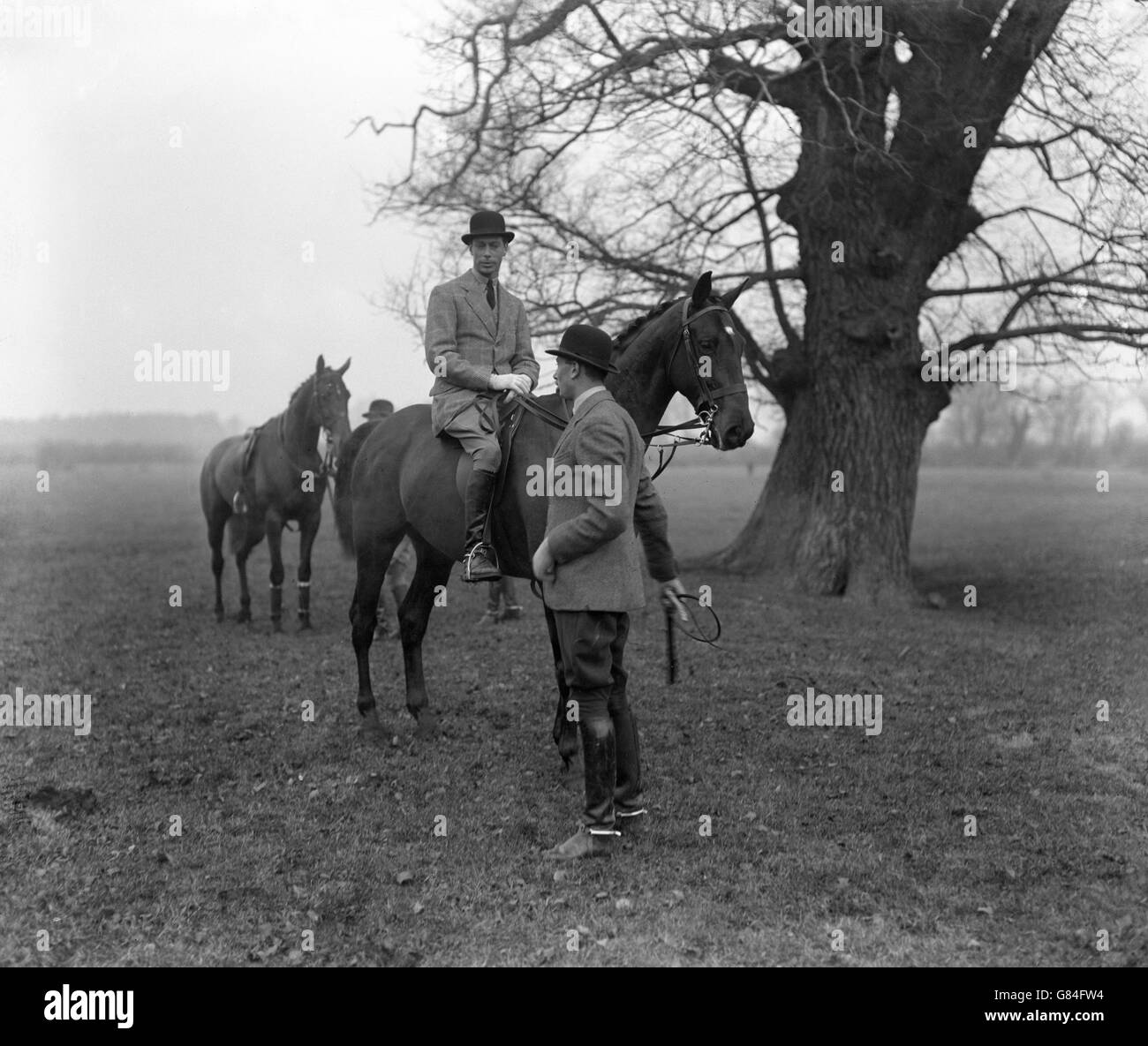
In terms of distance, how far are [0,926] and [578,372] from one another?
3720 mm

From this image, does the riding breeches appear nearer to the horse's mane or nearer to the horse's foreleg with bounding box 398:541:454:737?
the horse's mane

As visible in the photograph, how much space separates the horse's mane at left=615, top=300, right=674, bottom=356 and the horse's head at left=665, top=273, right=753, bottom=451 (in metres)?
0.26

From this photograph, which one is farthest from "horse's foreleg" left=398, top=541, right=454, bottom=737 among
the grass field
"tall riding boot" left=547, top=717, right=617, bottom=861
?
"tall riding boot" left=547, top=717, right=617, bottom=861

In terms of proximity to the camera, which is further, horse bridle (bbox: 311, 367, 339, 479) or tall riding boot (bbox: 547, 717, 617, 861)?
horse bridle (bbox: 311, 367, 339, 479)

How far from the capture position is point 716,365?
598 centimetres

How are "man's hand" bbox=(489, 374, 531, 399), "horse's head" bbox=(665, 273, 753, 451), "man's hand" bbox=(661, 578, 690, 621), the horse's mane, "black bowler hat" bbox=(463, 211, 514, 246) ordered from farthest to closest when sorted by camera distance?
"black bowler hat" bbox=(463, 211, 514, 246)
"man's hand" bbox=(489, 374, 531, 399)
the horse's mane
"horse's head" bbox=(665, 273, 753, 451)
"man's hand" bbox=(661, 578, 690, 621)

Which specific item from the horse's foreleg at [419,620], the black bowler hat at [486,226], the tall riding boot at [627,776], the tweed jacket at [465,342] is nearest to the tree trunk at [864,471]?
the horse's foreleg at [419,620]

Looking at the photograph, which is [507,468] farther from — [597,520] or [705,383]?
[597,520]

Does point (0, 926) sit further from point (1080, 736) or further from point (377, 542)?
point (1080, 736)

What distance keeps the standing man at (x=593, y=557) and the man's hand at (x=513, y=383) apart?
105 centimetres

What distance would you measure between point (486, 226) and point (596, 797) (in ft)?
11.7

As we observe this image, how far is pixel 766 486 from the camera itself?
50.0 feet

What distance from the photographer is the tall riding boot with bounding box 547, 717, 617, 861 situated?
553 centimetres

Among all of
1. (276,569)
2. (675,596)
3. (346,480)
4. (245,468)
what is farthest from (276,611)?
(675,596)
